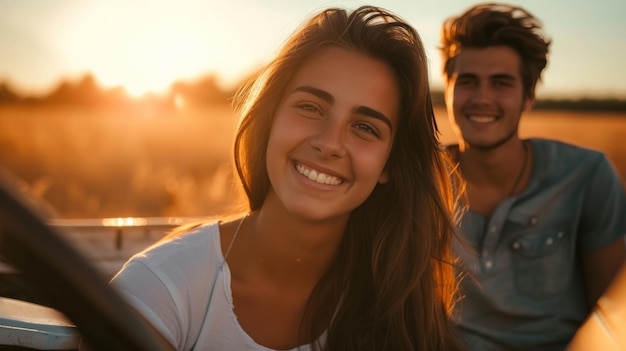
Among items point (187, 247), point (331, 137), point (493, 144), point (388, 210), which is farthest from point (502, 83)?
point (187, 247)

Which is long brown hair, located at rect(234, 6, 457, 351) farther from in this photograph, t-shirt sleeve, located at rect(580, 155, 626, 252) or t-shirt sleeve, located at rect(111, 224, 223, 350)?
t-shirt sleeve, located at rect(580, 155, 626, 252)

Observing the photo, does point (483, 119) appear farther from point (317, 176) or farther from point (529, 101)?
point (317, 176)

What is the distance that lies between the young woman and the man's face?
79 cm

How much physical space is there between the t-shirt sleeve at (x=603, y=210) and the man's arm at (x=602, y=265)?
0.08ft

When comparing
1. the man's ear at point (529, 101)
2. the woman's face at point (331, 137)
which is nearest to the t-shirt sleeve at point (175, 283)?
the woman's face at point (331, 137)

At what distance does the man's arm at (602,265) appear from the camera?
3.03m

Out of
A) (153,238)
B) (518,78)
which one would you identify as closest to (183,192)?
(153,238)

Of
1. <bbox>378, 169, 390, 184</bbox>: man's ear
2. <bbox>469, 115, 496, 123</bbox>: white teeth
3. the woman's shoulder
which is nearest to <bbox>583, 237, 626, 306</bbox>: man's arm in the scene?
<bbox>469, 115, 496, 123</bbox>: white teeth

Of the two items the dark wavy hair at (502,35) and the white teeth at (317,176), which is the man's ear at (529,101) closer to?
the dark wavy hair at (502,35)

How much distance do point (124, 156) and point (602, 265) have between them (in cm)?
1588

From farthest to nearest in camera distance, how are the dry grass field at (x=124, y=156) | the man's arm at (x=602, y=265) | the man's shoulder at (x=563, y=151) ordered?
the dry grass field at (x=124, y=156), the man's shoulder at (x=563, y=151), the man's arm at (x=602, y=265)

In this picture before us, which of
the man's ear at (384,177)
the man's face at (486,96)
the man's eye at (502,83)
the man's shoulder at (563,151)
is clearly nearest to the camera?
the man's ear at (384,177)

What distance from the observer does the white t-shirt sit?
196 centimetres

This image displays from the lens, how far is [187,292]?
82.0 inches
